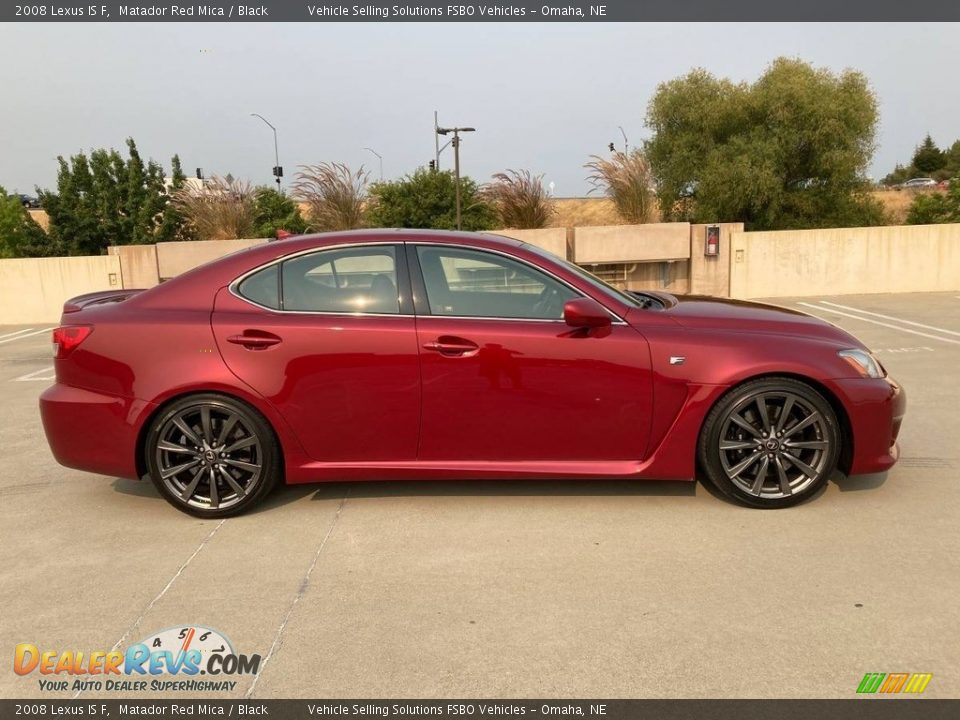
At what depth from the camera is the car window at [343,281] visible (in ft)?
12.9

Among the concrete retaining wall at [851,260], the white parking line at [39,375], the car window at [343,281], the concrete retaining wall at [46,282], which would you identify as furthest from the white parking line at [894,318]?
the concrete retaining wall at [46,282]

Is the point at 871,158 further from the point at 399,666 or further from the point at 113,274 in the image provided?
the point at 399,666

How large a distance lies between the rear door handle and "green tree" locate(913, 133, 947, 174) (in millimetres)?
81921

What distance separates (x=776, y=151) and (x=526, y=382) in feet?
74.2

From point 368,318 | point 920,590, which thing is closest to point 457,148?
point 368,318

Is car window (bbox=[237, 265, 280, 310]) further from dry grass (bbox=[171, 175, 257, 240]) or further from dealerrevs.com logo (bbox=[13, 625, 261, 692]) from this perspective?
dry grass (bbox=[171, 175, 257, 240])

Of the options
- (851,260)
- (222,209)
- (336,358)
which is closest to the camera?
(336,358)

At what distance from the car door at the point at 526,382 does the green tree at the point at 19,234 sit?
90.6ft

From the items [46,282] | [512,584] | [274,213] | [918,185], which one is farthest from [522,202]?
[918,185]

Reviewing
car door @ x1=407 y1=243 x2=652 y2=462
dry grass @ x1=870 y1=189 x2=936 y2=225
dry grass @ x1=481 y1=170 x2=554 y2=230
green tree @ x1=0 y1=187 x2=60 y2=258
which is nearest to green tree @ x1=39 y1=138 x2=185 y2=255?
green tree @ x1=0 y1=187 x2=60 y2=258

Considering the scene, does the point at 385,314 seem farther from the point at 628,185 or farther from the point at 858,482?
the point at 628,185

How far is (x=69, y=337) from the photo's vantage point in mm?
3955

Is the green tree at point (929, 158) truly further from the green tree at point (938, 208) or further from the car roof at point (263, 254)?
the car roof at point (263, 254)
